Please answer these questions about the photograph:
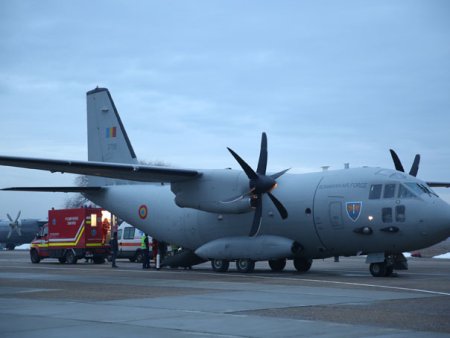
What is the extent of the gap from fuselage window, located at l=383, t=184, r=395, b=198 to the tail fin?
1399 centimetres

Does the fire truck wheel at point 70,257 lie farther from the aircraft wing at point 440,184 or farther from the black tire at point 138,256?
the aircraft wing at point 440,184

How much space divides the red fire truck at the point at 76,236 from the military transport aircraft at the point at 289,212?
721cm

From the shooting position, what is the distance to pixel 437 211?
2158 cm

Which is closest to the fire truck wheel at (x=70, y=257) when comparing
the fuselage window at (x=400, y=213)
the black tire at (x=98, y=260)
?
the black tire at (x=98, y=260)

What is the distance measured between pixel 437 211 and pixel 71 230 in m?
22.1

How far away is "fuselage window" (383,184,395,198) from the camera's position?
2264 centimetres

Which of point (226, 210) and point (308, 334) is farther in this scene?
point (226, 210)

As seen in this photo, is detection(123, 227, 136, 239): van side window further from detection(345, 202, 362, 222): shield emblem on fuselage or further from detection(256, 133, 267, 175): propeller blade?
detection(345, 202, 362, 222): shield emblem on fuselage

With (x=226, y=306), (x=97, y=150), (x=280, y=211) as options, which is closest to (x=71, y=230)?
(x=97, y=150)

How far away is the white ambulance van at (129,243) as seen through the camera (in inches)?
1538

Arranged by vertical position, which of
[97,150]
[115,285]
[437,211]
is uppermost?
[97,150]

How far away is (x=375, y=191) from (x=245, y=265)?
6402 millimetres

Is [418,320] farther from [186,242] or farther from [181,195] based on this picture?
[186,242]

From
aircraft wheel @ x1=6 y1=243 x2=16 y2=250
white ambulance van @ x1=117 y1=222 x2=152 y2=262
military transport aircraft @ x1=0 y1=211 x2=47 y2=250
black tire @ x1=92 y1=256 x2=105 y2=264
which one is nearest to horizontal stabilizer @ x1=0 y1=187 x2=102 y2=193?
black tire @ x1=92 y1=256 x2=105 y2=264
